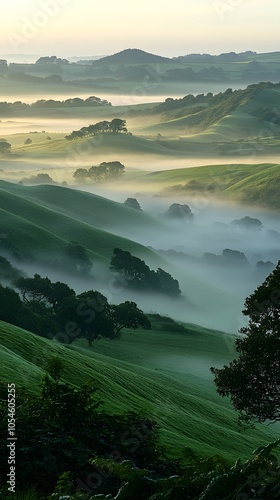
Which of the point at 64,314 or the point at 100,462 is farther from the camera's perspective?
the point at 64,314

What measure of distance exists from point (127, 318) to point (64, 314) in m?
10.2

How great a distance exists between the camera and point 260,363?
37031 mm

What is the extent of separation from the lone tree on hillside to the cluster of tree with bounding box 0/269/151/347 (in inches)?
1520

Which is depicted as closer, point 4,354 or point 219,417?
point 4,354

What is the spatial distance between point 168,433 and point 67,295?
Answer: 6399 cm

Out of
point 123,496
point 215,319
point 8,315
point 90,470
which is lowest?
point 215,319

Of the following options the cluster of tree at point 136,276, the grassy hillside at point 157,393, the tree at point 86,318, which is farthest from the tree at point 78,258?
the grassy hillside at point 157,393

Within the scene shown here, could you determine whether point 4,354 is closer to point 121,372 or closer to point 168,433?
point 168,433

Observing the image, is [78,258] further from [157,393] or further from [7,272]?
[157,393]

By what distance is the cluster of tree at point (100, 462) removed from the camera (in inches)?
506

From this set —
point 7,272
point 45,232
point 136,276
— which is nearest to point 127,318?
point 7,272

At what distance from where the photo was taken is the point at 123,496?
42.9ft

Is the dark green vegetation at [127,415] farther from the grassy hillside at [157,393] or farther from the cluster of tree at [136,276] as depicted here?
the cluster of tree at [136,276]

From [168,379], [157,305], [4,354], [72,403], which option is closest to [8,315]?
[168,379]
